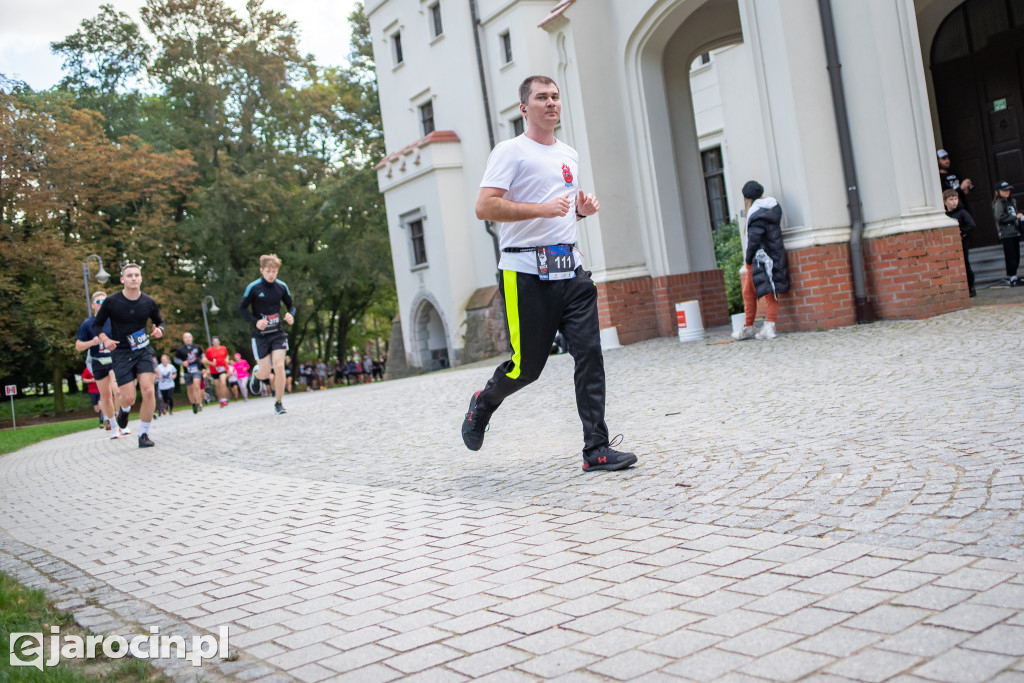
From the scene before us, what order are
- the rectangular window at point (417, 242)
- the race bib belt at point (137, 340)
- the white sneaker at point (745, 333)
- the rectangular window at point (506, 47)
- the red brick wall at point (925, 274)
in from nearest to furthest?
the race bib belt at point (137, 340), the red brick wall at point (925, 274), the white sneaker at point (745, 333), the rectangular window at point (506, 47), the rectangular window at point (417, 242)

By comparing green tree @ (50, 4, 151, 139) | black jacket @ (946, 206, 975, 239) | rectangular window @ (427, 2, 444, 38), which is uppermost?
green tree @ (50, 4, 151, 139)

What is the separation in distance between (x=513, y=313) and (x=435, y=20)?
28.2 meters

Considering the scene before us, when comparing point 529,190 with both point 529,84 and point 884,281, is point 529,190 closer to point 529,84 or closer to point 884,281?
point 529,84

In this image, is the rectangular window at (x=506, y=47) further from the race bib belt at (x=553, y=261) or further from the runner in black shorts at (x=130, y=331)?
the race bib belt at (x=553, y=261)

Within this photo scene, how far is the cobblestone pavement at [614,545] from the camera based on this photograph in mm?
2713

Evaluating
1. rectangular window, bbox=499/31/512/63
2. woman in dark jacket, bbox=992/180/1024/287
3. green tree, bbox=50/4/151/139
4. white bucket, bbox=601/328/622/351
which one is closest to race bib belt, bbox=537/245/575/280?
woman in dark jacket, bbox=992/180/1024/287

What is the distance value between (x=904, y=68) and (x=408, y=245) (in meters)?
22.6

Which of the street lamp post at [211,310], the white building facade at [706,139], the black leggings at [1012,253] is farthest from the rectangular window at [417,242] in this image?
the black leggings at [1012,253]

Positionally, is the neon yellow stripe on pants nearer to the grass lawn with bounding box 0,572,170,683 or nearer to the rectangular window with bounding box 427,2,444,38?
the grass lawn with bounding box 0,572,170,683

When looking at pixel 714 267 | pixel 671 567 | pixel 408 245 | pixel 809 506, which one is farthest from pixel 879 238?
pixel 408 245

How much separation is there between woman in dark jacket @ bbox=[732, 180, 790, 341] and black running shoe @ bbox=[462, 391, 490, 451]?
8.12 m

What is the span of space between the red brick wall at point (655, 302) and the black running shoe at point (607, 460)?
11.8 m

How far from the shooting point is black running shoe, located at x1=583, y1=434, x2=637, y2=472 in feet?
18.0

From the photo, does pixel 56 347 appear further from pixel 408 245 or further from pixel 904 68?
pixel 904 68
